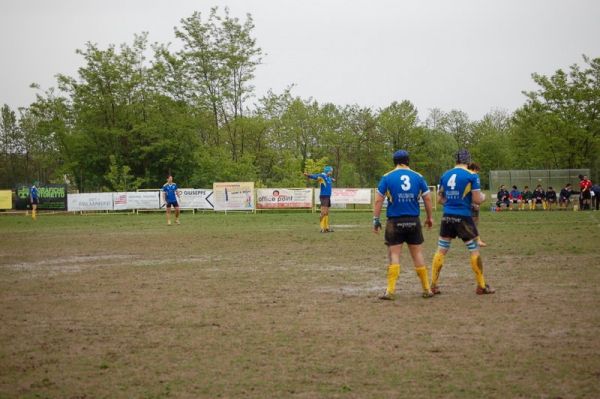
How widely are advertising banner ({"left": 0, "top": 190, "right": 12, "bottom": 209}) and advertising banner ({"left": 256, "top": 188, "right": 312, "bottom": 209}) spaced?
22075mm

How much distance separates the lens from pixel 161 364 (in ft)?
20.2

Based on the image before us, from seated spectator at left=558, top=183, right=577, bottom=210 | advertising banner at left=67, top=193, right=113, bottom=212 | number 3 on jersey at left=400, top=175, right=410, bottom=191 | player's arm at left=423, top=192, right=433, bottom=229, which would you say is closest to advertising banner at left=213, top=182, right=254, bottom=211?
advertising banner at left=67, top=193, right=113, bottom=212

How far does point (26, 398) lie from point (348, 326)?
3703mm

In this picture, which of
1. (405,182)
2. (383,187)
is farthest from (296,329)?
(405,182)

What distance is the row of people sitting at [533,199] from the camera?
134 ft

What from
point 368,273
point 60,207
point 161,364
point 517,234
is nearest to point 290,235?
point 517,234

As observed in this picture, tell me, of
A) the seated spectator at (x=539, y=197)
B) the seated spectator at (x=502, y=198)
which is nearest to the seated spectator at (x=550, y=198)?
the seated spectator at (x=539, y=197)

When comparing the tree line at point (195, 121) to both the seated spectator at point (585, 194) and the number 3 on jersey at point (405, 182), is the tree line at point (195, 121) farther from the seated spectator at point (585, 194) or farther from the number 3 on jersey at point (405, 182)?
the number 3 on jersey at point (405, 182)

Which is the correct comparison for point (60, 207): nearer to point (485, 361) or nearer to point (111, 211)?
point (111, 211)

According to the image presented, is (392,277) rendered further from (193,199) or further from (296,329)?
(193,199)

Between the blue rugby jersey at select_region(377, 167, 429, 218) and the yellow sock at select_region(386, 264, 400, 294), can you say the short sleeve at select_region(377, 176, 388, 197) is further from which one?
the yellow sock at select_region(386, 264, 400, 294)

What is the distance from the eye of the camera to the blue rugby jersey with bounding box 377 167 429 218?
9570 mm

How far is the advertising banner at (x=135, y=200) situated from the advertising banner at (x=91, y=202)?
0.46 m

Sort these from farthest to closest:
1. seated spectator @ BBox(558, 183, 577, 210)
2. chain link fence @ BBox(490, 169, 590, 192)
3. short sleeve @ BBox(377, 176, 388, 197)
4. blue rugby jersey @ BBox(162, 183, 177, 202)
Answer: chain link fence @ BBox(490, 169, 590, 192), seated spectator @ BBox(558, 183, 577, 210), blue rugby jersey @ BBox(162, 183, 177, 202), short sleeve @ BBox(377, 176, 388, 197)
